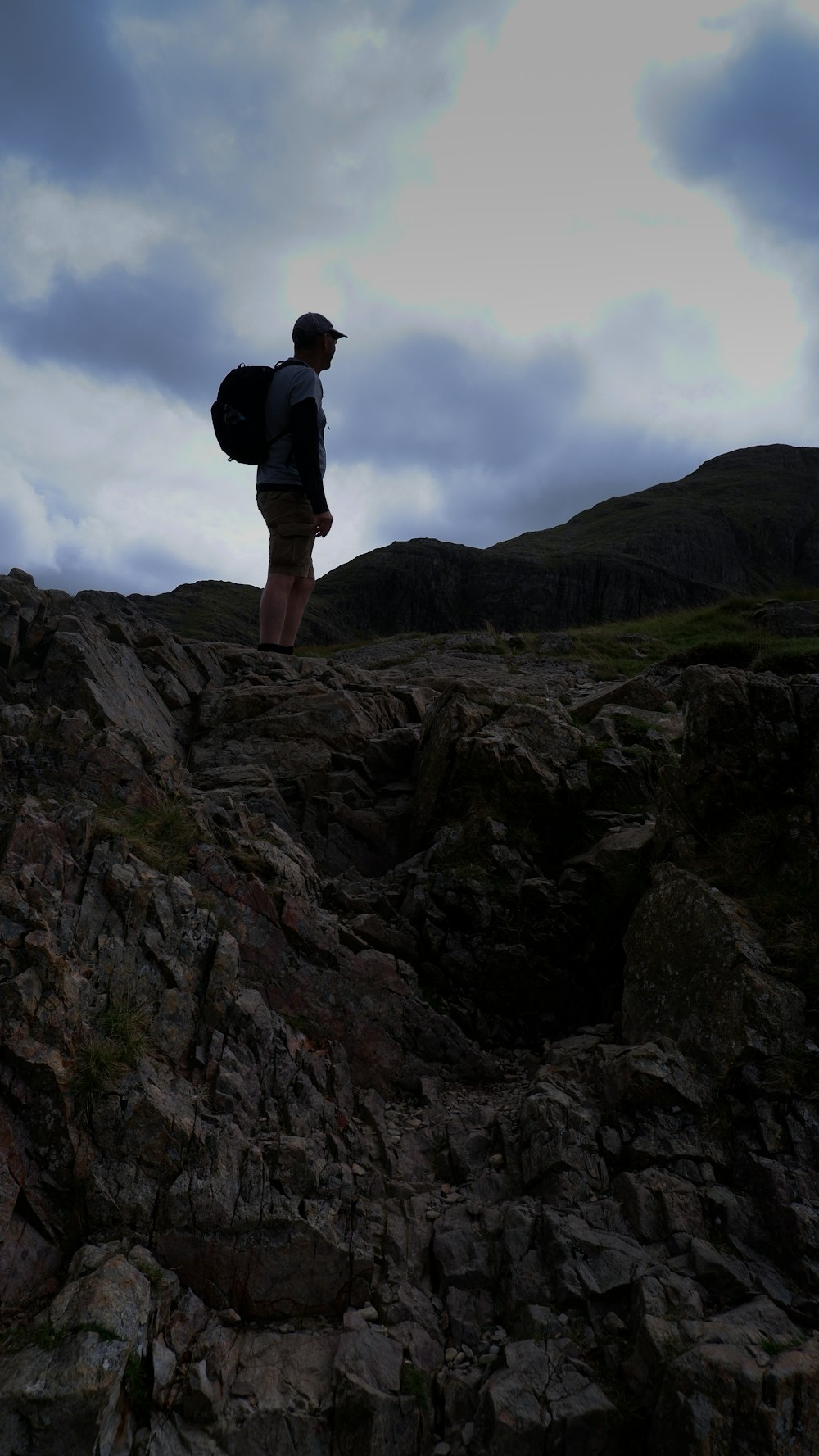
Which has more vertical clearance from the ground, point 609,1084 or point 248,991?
point 248,991

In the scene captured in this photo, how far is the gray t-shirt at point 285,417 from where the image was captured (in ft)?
34.3

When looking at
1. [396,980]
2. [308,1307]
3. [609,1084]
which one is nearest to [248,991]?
[396,980]

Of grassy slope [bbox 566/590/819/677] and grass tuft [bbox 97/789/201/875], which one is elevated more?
grassy slope [bbox 566/590/819/677]

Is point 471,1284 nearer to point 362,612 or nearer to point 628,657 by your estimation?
point 628,657

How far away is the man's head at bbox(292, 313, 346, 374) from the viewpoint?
1088 centimetres

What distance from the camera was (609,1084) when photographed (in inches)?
255

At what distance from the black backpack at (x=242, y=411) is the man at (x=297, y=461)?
0.37ft

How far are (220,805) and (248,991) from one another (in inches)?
106

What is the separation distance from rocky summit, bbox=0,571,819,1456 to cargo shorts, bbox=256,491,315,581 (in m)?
3.01

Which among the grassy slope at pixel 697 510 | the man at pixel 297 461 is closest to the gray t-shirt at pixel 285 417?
the man at pixel 297 461

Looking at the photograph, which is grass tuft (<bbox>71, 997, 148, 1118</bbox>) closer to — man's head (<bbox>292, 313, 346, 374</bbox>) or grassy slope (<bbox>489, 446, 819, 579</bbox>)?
man's head (<bbox>292, 313, 346, 374</bbox>)

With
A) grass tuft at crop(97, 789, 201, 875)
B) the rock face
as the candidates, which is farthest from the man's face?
the rock face

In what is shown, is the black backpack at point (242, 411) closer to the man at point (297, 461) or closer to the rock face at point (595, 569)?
the man at point (297, 461)

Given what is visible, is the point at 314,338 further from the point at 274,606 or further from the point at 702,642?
the point at 702,642
